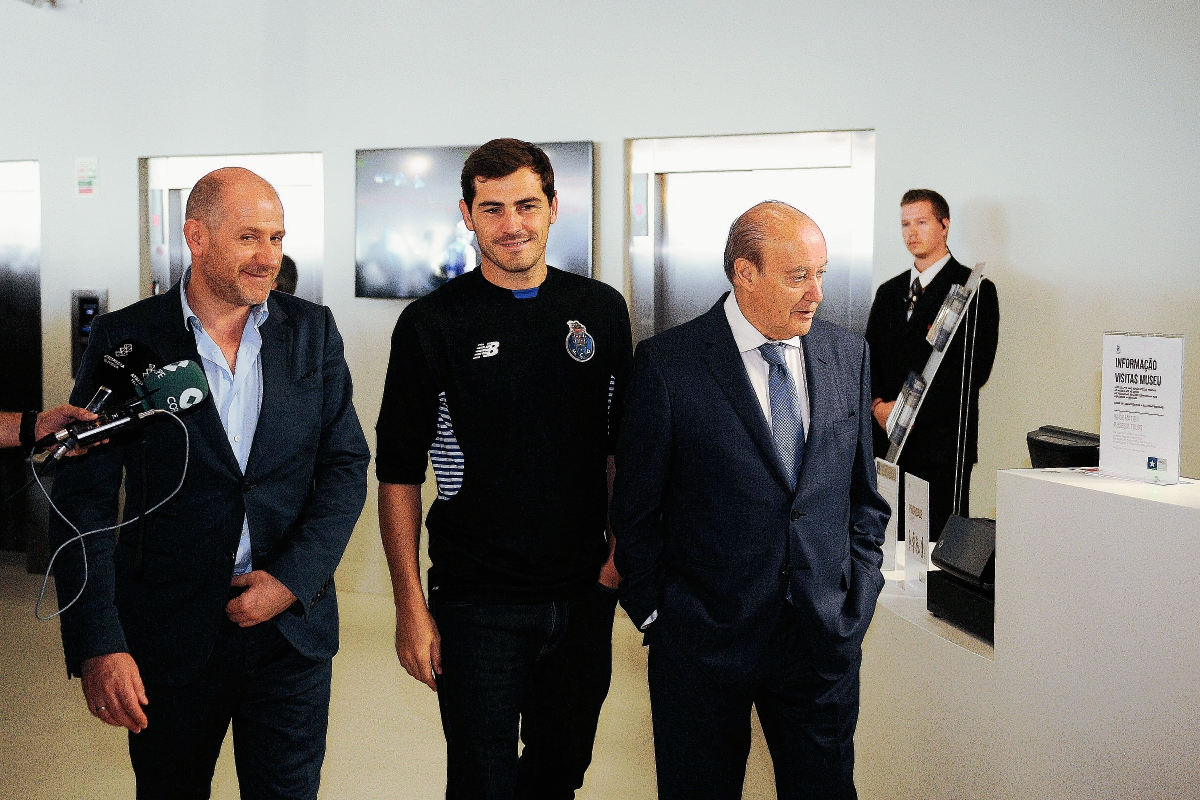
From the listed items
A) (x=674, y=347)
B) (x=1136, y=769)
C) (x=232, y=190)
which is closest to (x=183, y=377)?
(x=232, y=190)

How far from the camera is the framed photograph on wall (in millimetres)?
5594

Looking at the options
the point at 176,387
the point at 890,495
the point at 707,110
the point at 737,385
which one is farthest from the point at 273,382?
the point at 707,110

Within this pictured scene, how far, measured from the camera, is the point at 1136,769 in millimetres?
1979

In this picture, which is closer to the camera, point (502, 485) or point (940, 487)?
point (502, 485)

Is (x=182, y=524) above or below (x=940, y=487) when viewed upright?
above

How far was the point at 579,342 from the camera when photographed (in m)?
2.21

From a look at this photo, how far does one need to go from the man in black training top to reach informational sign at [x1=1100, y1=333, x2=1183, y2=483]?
1075 mm

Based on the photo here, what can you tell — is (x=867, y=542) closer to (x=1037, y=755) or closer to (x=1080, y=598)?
(x=1080, y=598)

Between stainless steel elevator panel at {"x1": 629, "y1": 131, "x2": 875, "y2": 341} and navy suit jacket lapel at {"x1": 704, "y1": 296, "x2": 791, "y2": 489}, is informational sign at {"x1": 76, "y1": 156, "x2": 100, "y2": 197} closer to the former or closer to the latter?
stainless steel elevator panel at {"x1": 629, "y1": 131, "x2": 875, "y2": 341}

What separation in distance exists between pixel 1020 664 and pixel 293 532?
5.07 feet

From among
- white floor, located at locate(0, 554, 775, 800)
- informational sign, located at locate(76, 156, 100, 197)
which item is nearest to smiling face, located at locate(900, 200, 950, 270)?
white floor, located at locate(0, 554, 775, 800)

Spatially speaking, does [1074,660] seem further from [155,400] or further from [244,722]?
[155,400]

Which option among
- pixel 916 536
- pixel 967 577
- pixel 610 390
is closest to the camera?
pixel 610 390

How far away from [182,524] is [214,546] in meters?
0.07
